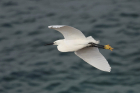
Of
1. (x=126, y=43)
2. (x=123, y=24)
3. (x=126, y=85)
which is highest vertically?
(x=123, y=24)

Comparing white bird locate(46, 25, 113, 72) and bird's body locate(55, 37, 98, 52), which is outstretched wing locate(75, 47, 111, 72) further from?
bird's body locate(55, 37, 98, 52)

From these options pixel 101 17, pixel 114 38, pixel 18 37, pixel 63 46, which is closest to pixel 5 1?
pixel 18 37

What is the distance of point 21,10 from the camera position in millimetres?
15062

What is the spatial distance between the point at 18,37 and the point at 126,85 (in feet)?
15.1

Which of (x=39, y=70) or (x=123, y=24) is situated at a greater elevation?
(x=123, y=24)

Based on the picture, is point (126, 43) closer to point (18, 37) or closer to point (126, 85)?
point (126, 85)

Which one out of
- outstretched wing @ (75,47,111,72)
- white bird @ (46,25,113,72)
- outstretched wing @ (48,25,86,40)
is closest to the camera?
outstretched wing @ (48,25,86,40)

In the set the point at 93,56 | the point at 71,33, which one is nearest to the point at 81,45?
the point at 71,33

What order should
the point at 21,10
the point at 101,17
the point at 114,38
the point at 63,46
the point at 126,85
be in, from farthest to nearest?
the point at 21,10, the point at 101,17, the point at 114,38, the point at 126,85, the point at 63,46

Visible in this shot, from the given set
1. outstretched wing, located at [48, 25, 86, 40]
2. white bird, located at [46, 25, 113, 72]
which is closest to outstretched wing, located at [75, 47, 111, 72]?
white bird, located at [46, 25, 113, 72]

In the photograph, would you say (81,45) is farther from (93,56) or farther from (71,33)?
(93,56)

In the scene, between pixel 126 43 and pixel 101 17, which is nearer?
pixel 126 43

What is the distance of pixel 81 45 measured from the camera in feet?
31.6

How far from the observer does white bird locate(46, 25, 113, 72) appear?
9.54 m
